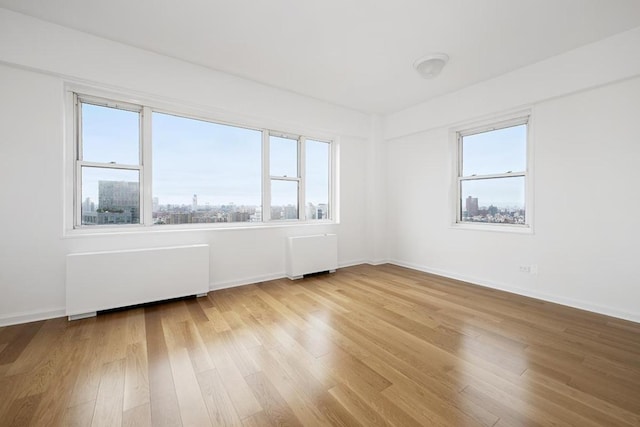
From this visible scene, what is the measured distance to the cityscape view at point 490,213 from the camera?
375cm

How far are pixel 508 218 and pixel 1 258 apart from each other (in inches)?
236

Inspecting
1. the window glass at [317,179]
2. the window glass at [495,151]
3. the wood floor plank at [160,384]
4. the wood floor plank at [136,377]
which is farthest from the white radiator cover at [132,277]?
the window glass at [495,151]

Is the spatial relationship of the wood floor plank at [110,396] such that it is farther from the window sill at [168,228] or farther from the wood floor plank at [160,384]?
the window sill at [168,228]

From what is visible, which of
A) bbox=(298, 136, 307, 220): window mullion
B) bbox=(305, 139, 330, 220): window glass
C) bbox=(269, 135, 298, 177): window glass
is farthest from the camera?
bbox=(305, 139, 330, 220): window glass

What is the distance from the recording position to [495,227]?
3.91m

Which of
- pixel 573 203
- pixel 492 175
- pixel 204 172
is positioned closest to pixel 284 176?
pixel 204 172

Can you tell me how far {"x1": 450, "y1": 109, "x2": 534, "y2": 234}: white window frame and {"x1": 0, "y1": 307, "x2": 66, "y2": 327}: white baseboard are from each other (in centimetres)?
531

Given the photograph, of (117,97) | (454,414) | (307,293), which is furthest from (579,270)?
(117,97)

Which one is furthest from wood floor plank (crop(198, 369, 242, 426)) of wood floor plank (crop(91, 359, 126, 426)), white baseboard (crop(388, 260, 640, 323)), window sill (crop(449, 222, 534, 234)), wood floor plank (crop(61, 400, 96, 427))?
window sill (crop(449, 222, 534, 234))

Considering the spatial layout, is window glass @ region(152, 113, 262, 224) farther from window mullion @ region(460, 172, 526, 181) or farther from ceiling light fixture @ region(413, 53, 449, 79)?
window mullion @ region(460, 172, 526, 181)

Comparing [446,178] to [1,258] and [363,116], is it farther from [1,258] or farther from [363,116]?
[1,258]

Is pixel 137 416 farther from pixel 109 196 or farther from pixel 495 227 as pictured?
pixel 495 227

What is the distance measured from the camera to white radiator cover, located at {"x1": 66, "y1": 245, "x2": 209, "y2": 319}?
8.98 ft

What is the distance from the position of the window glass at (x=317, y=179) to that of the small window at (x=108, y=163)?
2568 mm
